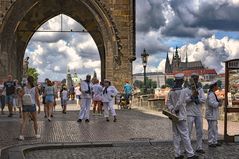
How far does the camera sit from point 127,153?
34.3 ft

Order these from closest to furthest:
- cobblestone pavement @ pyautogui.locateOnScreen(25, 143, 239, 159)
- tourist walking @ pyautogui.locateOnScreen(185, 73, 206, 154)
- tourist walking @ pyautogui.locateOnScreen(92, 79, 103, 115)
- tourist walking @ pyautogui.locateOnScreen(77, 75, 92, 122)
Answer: cobblestone pavement @ pyautogui.locateOnScreen(25, 143, 239, 159), tourist walking @ pyautogui.locateOnScreen(185, 73, 206, 154), tourist walking @ pyautogui.locateOnScreen(77, 75, 92, 122), tourist walking @ pyautogui.locateOnScreen(92, 79, 103, 115)

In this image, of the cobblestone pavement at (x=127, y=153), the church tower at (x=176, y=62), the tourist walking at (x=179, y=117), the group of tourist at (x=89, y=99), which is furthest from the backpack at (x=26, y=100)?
the church tower at (x=176, y=62)

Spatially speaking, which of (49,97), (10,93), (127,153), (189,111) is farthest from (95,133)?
(10,93)

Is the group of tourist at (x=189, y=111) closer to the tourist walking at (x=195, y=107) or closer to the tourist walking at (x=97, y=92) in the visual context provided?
the tourist walking at (x=195, y=107)

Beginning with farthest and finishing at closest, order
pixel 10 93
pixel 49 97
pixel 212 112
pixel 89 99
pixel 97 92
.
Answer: pixel 97 92 < pixel 10 93 < pixel 49 97 < pixel 89 99 < pixel 212 112

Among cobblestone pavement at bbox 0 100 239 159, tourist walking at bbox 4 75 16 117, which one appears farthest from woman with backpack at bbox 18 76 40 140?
tourist walking at bbox 4 75 16 117

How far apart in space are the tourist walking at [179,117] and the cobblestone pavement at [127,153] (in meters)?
0.43

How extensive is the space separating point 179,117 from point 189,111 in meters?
0.91

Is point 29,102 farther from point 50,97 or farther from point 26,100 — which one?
point 50,97

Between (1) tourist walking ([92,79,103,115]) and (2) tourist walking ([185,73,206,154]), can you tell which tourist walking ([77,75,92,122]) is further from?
(2) tourist walking ([185,73,206,154])

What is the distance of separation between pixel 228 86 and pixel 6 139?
544 cm

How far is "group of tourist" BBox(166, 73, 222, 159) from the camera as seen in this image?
9.66m

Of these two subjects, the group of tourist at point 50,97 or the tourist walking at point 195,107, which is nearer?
the tourist walking at point 195,107

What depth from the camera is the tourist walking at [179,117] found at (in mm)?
9594
